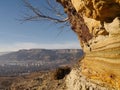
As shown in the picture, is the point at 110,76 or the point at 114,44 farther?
the point at 110,76

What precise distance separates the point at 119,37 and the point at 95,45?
2369 millimetres

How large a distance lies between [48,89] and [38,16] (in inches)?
213

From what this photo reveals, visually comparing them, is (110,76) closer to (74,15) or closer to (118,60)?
(118,60)

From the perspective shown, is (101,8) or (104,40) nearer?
(101,8)

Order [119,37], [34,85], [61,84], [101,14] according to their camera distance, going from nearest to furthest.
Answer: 1. [119,37]
2. [101,14]
3. [61,84]
4. [34,85]

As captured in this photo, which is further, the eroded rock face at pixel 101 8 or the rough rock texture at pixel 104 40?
the rough rock texture at pixel 104 40

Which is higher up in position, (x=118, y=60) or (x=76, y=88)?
(x=118, y=60)

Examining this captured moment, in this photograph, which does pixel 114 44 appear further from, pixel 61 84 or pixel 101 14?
pixel 61 84

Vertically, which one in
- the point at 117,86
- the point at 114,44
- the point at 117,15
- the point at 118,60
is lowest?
the point at 117,86

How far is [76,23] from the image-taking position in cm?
1270

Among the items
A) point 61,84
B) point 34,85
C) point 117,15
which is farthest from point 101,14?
point 34,85

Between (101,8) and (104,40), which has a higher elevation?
(101,8)

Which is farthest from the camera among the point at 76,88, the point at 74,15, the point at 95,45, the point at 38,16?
the point at 38,16

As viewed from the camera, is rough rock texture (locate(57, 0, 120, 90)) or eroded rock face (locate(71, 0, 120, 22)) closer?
eroded rock face (locate(71, 0, 120, 22))
